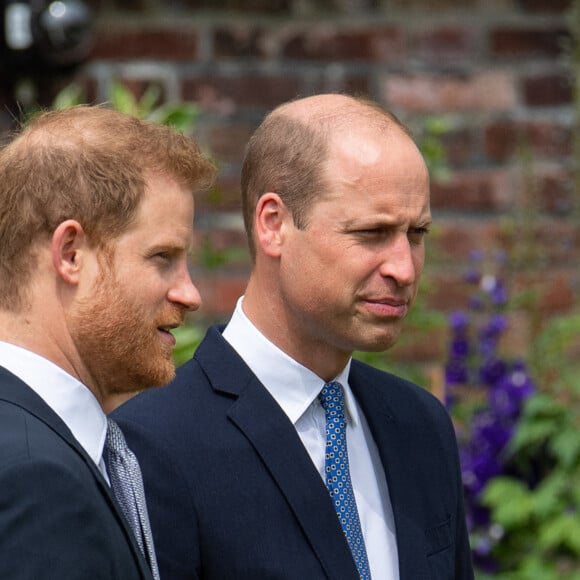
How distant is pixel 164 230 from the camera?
213cm

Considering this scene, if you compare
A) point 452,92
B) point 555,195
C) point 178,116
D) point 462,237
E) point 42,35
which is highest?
point 42,35

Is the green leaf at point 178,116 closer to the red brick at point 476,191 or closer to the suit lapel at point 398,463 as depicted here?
the red brick at point 476,191

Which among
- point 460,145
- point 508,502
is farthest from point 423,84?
point 508,502

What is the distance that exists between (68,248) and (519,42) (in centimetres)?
255

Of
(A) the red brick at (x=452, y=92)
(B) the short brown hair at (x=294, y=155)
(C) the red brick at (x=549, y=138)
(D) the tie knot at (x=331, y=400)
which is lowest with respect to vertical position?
(D) the tie knot at (x=331, y=400)

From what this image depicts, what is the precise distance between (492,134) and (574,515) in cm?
113

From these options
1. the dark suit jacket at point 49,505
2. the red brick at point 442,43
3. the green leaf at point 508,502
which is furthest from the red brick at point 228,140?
the dark suit jacket at point 49,505

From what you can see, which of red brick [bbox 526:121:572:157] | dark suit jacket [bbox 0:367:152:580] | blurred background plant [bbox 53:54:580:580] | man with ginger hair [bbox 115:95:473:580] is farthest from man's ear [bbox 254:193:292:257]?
red brick [bbox 526:121:572:157]

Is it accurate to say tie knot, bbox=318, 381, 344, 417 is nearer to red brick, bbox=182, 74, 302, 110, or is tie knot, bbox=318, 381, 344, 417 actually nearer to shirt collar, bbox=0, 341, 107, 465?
shirt collar, bbox=0, 341, 107, 465

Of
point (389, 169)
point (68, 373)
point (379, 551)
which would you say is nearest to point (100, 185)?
point (68, 373)

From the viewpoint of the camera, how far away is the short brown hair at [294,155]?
8.38 feet

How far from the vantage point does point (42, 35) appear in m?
3.91

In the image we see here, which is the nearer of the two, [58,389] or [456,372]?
[58,389]

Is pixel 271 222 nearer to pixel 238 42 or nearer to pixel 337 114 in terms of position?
pixel 337 114
